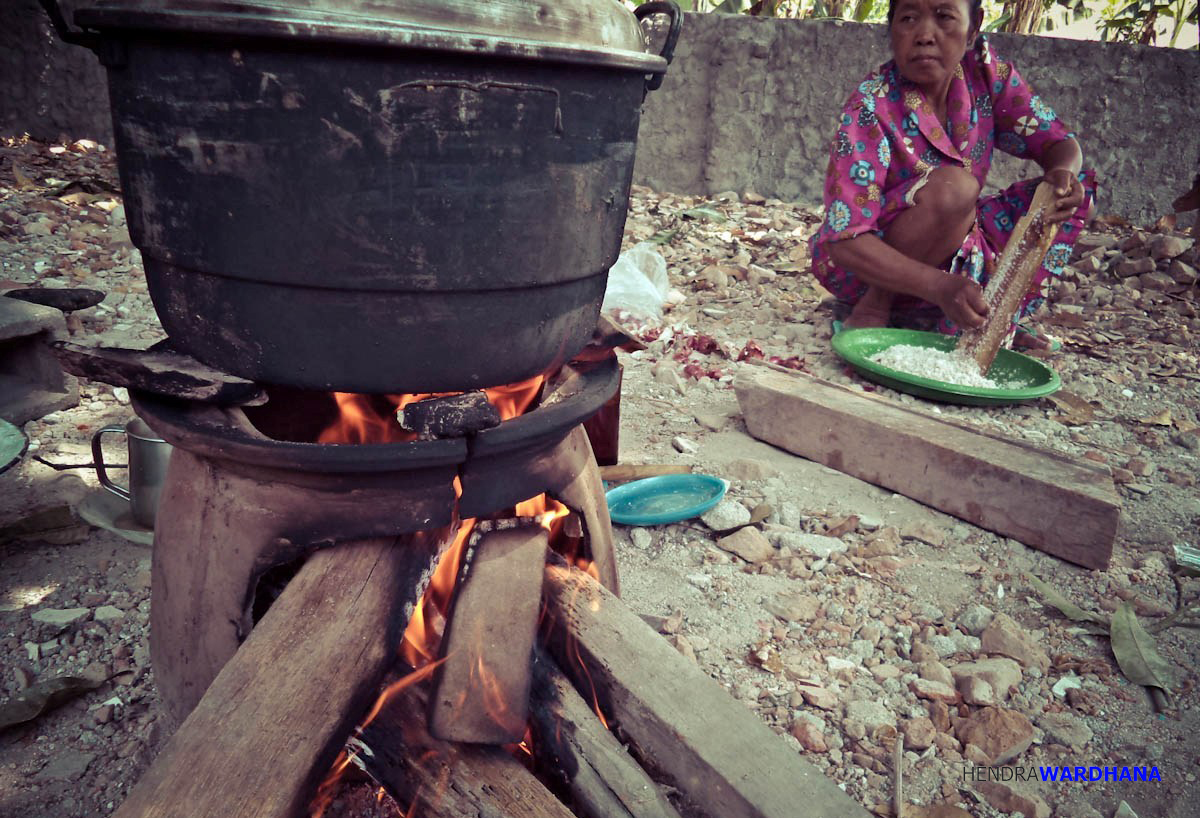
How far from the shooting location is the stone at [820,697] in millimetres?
1724

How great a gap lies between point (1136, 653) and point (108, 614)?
7.59 feet

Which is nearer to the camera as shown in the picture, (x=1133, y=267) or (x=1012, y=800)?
(x=1012, y=800)

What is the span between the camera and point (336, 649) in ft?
4.09

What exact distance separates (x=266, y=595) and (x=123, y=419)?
183 cm

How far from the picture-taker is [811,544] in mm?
2301

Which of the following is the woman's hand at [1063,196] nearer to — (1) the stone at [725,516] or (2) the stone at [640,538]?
(1) the stone at [725,516]

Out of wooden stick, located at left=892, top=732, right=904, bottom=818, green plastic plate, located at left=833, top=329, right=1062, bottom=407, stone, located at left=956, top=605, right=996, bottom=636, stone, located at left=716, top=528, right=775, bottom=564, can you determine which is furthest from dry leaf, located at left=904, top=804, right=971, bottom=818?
green plastic plate, located at left=833, top=329, right=1062, bottom=407

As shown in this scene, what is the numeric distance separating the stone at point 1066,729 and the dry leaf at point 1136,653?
22 centimetres

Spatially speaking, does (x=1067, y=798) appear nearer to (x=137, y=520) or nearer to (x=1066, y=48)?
(x=137, y=520)

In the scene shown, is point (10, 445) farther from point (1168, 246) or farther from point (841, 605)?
point (1168, 246)

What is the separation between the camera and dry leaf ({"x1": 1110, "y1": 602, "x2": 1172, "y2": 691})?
1.82m

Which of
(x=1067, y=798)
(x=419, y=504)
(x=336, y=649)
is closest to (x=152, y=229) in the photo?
(x=419, y=504)

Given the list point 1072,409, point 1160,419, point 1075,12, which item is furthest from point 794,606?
point 1075,12

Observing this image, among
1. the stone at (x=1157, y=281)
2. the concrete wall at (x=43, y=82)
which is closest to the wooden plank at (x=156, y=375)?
the stone at (x=1157, y=281)
